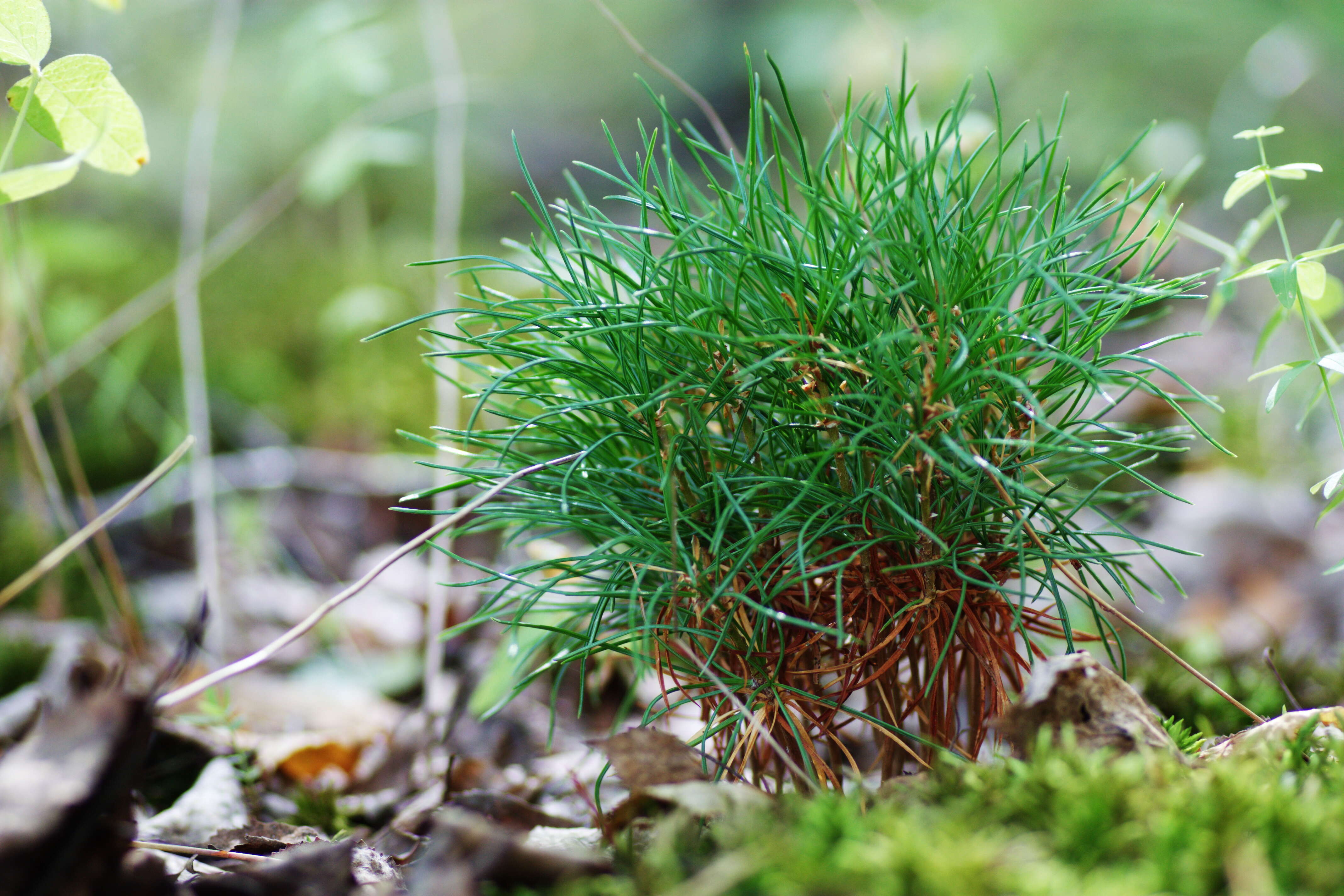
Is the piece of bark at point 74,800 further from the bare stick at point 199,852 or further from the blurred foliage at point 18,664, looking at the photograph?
the blurred foliage at point 18,664

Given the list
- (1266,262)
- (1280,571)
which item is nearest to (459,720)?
(1266,262)

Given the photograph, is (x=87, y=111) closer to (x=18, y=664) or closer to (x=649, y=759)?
(x=649, y=759)

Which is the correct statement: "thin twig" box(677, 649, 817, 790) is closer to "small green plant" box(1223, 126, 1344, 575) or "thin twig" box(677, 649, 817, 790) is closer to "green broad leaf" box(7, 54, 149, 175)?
"small green plant" box(1223, 126, 1344, 575)

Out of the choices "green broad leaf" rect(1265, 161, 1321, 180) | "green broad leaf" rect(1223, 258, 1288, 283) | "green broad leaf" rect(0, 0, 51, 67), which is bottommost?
"green broad leaf" rect(1223, 258, 1288, 283)

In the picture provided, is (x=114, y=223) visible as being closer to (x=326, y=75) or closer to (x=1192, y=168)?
(x=326, y=75)

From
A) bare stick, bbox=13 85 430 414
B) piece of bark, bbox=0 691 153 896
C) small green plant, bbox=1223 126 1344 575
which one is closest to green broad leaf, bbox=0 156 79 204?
piece of bark, bbox=0 691 153 896

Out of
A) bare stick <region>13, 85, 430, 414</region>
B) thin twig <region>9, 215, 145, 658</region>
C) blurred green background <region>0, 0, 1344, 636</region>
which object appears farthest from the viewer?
blurred green background <region>0, 0, 1344, 636</region>
